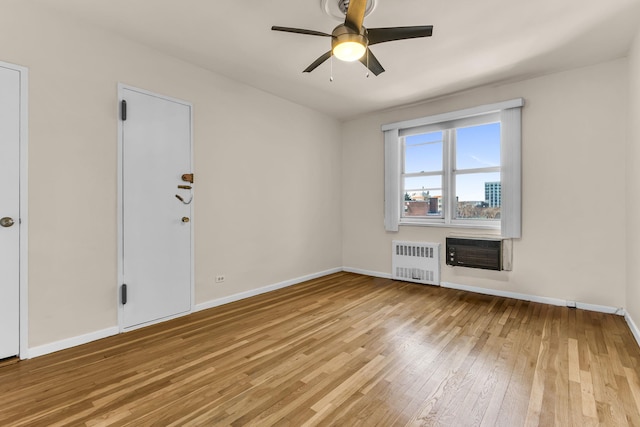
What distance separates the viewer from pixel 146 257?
2.97m

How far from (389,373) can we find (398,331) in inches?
30.1

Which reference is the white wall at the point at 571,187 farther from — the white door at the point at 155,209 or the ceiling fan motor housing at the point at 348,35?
the white door at the point at 155,209

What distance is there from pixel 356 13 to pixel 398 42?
3.71ft

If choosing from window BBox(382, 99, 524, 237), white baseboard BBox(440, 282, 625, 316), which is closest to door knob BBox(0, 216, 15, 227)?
window BBox(382, 99, 524, 237)

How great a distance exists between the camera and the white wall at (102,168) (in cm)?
238

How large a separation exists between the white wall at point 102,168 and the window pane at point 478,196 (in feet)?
8.54

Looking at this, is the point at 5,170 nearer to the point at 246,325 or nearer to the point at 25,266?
the point at 25,266

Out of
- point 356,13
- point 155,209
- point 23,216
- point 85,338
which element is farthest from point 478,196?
point 23,216

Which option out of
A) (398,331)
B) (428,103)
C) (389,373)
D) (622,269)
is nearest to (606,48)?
(428,103)

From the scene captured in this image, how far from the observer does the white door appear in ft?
9.34

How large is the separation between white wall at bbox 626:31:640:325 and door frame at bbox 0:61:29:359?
493cm

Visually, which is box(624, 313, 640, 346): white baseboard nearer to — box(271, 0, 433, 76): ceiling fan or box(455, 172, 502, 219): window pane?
box(455, 172, 502, 219): window pane

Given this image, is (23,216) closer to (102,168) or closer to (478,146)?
(102,168)

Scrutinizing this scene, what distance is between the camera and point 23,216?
7.57ft
